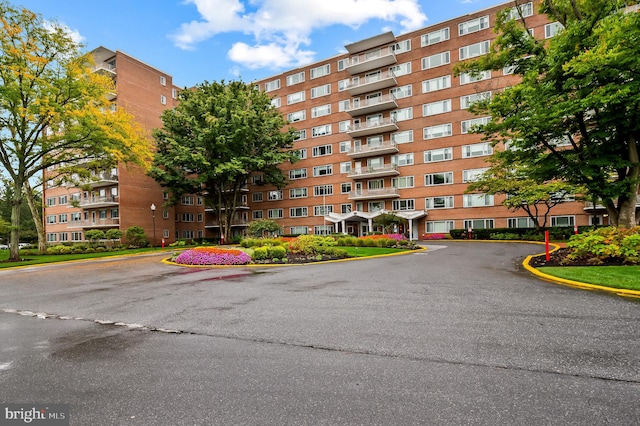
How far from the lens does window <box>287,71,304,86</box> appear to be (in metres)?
52.1

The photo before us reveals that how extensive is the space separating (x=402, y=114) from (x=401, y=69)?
20.2 feet

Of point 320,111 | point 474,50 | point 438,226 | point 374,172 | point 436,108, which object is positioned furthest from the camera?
point 320,111

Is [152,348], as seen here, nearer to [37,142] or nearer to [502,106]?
[502,106]

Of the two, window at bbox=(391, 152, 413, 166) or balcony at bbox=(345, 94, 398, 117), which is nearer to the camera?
window at bbox=(391, 152, 413, 166)

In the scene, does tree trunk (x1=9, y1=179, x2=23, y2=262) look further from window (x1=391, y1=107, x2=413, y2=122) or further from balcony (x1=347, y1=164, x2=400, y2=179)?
window (x1=391, y1=107, x2=413, y2=122)

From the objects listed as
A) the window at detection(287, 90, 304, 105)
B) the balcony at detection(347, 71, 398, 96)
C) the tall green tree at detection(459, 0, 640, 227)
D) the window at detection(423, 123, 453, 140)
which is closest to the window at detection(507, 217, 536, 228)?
the window at detection(423, 123, 453, 140)

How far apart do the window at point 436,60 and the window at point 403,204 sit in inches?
676

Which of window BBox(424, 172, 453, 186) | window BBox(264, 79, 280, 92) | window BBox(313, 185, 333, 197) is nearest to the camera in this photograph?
window BBox(424, 172, 453, 186)

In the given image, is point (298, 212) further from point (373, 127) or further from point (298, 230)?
point (373, 127)

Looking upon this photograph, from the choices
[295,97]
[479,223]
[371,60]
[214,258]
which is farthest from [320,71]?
[214,258]

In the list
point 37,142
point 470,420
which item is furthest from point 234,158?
point 470,420

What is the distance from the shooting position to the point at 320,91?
5016cm

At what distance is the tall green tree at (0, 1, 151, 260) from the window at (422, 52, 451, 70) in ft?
115

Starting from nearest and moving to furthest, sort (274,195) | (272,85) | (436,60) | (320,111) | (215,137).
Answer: (215,137), (436,60), (320,111), (274,195), (272,85)
